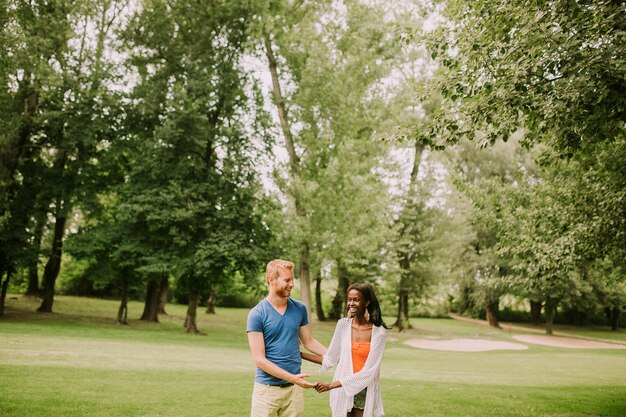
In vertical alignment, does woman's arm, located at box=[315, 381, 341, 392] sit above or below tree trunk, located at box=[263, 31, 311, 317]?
below

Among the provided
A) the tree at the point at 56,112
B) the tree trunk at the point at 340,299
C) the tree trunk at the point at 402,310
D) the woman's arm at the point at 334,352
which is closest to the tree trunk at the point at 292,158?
the tree at the point at 56,112

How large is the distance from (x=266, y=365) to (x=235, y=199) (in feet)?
75.7

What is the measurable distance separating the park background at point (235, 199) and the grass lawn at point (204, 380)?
11 centimetres

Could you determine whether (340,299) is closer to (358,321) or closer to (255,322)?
(358,321)

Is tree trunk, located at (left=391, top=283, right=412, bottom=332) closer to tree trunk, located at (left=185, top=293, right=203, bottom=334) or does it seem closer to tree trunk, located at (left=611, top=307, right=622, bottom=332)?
tree trunk, located at (left=185, top=293, right=203, bottom=334)

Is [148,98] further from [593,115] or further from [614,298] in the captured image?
[614,298]

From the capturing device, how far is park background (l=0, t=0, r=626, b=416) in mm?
11461

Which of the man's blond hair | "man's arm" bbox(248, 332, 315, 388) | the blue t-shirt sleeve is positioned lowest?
"man's arm" bbox(248, 332, 315, 388)

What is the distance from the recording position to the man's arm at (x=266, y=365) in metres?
4.76

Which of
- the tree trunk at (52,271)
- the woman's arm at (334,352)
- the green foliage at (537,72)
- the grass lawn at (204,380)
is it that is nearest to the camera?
the woman's arm at (334,352)

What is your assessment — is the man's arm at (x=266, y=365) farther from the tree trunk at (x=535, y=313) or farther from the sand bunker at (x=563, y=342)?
the tree trunk at (x=535, y=313)

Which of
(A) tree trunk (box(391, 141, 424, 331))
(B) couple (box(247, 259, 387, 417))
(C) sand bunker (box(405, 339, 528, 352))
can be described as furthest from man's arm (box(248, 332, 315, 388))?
(A) tree trunk (box(391, 141, 424, 331))

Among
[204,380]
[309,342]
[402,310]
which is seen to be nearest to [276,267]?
[309,342]

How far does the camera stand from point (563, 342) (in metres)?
38.3
